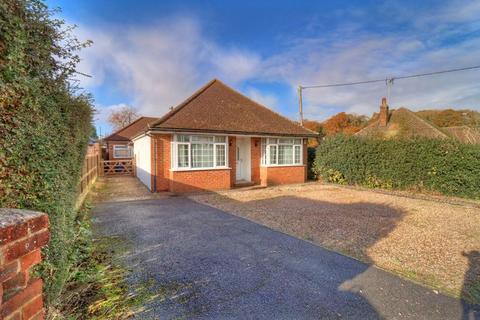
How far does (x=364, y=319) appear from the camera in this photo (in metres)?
2.74

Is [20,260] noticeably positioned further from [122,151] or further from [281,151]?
[122,151]

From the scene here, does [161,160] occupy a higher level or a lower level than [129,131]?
lower

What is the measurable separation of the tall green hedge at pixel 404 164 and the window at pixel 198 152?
22.0 ft

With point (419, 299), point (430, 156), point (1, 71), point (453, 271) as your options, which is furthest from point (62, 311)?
point (430, 156)

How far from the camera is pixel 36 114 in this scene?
6.87 feet

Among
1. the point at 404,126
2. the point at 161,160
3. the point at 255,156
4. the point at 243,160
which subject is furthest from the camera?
the point at 404,126

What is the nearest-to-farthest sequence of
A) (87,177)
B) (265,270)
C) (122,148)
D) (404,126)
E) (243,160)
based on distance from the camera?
(265,270), (87,177), (243,160), (404,126), (122,148)

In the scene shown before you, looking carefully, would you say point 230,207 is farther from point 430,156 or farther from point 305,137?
point 430,156

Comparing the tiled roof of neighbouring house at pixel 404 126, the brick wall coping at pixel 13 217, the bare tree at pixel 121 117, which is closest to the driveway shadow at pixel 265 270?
the brick wall coping at pixel 13 217

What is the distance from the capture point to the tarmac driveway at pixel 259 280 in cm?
287

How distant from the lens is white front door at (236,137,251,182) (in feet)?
45.8

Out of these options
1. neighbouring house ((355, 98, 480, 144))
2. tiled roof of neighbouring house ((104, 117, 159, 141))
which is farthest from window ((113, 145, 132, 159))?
neighbouring house ((355, 98, 480, 144))

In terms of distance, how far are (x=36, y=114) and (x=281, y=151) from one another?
13.1 metres

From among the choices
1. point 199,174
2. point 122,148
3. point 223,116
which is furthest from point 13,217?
point 122,148
